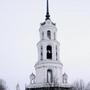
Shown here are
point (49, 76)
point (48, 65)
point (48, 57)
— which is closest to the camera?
point (48, 65)

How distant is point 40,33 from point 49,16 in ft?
10.7

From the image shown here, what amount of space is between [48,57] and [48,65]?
4.44 ft

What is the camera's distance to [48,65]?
114 ft

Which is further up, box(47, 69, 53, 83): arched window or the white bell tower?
the white bell tower

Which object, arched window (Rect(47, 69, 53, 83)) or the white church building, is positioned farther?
arched window (Rect(47, 69, 53, 83))

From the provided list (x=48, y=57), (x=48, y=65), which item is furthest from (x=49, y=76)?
(x=48, y=57)

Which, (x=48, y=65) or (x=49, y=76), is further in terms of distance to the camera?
(x=49, y=76)

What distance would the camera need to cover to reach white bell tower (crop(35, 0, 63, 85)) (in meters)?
34.9

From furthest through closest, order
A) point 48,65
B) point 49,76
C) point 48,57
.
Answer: point 48,57
point 49,76
point 48,65

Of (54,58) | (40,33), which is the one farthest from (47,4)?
(54,58)

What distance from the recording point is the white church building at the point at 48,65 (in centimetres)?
3456

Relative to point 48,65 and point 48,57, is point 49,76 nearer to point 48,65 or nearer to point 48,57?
point 48,65

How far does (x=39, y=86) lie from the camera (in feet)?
113

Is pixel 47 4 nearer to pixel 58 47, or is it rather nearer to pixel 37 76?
pixel 58 47
